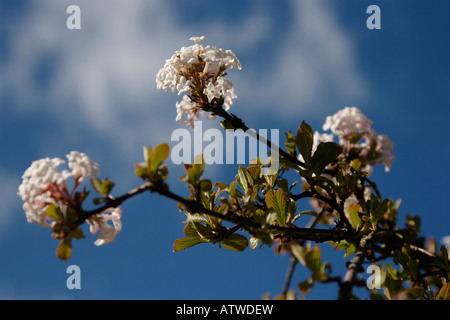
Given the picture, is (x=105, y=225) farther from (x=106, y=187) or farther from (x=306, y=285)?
(x=306, y=285)

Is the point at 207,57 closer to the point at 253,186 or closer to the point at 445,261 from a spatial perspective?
the point at 253,186

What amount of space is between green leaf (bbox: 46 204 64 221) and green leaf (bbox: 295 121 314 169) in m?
1.06

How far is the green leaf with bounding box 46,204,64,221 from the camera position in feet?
4.26

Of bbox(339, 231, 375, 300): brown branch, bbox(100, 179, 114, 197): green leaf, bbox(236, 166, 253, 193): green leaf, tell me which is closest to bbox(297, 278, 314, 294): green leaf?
bbox(339, 231, 375, 300): brown branch

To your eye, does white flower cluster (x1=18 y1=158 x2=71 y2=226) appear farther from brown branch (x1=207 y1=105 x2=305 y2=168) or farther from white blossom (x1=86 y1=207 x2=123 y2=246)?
brown branch (x1=207 y1=105 x2=305 y2=168)

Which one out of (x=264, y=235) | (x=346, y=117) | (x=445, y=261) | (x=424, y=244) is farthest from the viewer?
(x=346, y=117)

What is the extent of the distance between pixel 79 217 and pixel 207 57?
105cm

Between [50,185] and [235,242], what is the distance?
78 cm

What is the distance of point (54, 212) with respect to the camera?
1306 millimetres

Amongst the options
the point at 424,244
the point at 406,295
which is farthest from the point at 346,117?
the point at 406,295

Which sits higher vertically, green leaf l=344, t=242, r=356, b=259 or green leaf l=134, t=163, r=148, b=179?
green leaf l=134, t=163, r=148, b=179

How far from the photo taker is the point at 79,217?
131 centimetres
